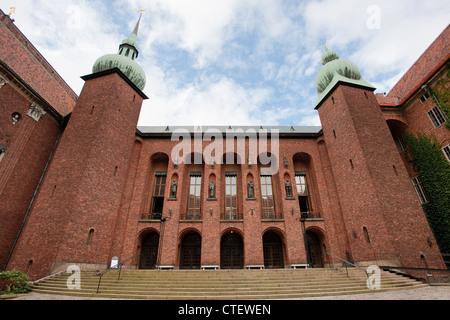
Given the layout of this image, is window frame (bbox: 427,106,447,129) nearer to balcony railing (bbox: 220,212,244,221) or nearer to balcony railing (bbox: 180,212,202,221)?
balcony railing (bbox: 220,212,244,221)

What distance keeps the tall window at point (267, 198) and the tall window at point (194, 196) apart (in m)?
5.64

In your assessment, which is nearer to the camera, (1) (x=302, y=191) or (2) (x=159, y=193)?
(2) (x=159, y=193)

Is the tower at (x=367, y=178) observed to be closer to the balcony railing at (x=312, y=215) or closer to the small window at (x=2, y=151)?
the balcony railing at (x=312, y=215)

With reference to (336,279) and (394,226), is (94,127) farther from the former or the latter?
(394,226)

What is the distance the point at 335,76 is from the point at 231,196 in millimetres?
13816

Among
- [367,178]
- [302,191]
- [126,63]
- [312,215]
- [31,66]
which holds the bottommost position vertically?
[312,215]

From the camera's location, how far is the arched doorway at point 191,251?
1817 centimetres

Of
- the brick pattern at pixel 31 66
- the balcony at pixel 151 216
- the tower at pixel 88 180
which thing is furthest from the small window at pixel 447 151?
the brick pattern at pixel 31 66

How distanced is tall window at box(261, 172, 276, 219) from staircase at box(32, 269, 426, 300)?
23.1ft

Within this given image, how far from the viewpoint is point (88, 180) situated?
1437 cm

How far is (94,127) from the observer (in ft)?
52.6

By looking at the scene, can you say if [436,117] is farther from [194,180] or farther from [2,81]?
[2,81]

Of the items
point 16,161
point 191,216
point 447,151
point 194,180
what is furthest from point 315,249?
point 16,161

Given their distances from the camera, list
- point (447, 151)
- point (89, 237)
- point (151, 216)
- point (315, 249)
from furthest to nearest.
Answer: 1. point (151, 216)
2. point (315, 249)
3. point (447, 151)
4. point (89, 237)
